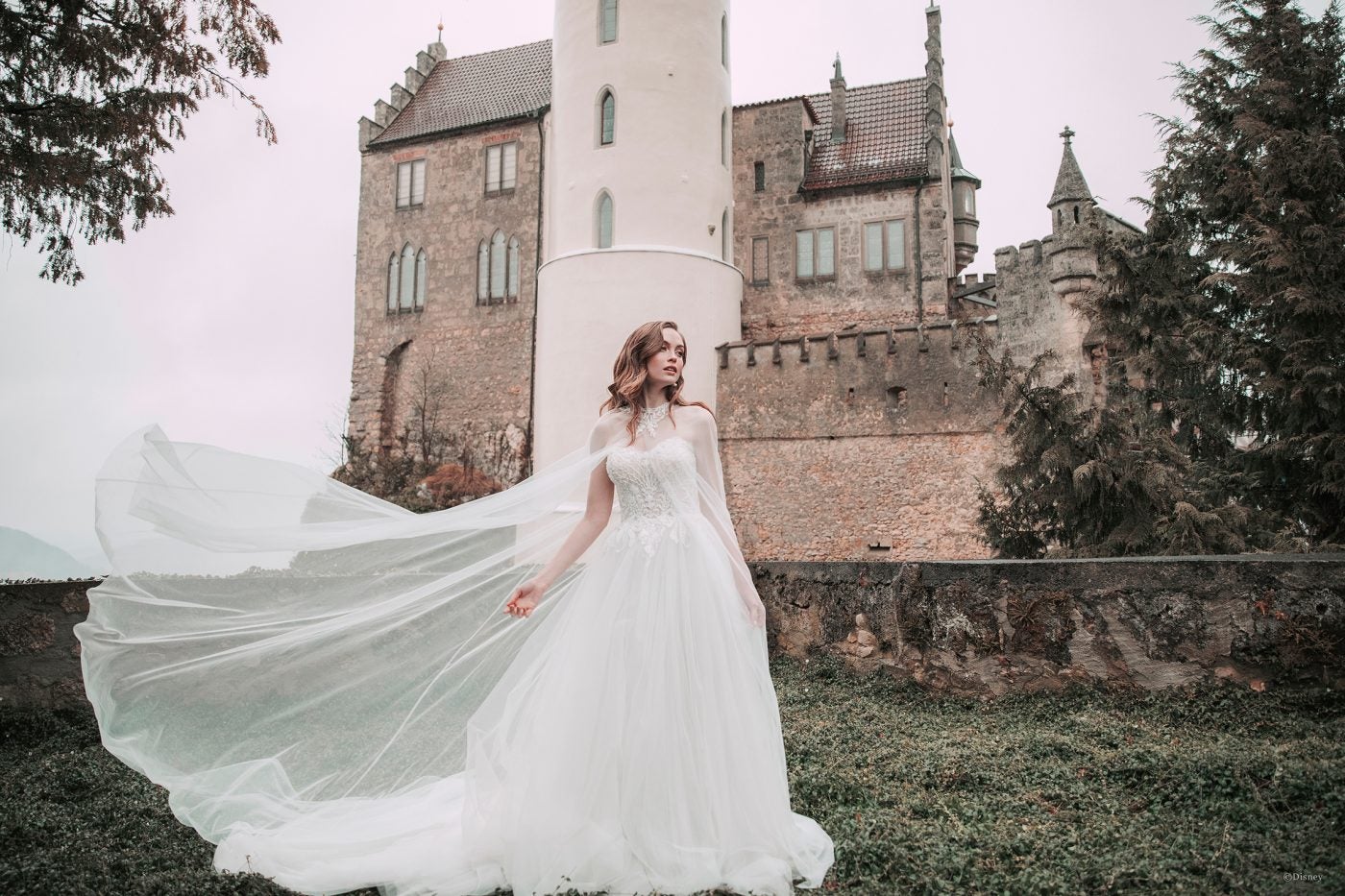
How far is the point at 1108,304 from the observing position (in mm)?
13719

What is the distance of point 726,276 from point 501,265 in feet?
30.4

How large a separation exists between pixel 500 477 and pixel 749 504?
8.85m

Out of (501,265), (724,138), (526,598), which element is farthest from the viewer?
(501,265)

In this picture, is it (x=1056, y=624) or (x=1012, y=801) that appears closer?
(x=1012, y=801)

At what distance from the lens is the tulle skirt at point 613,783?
3389 mm

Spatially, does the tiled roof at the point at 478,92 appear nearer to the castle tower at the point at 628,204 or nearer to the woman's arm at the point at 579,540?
the castle tower at the point at 628,204

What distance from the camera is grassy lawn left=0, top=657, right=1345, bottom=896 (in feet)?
10.4

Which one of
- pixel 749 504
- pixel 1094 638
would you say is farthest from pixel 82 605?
pixel 749 504

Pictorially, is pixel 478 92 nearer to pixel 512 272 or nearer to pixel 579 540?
pixel 512 272

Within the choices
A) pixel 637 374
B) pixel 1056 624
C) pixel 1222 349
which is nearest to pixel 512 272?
A: pixel 1222 349

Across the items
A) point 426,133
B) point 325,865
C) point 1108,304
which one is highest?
point 426,133

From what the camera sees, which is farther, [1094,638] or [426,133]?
[426,133]

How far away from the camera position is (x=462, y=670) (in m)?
4.25

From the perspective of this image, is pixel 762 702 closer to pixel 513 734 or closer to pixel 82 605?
pixel 513 734
